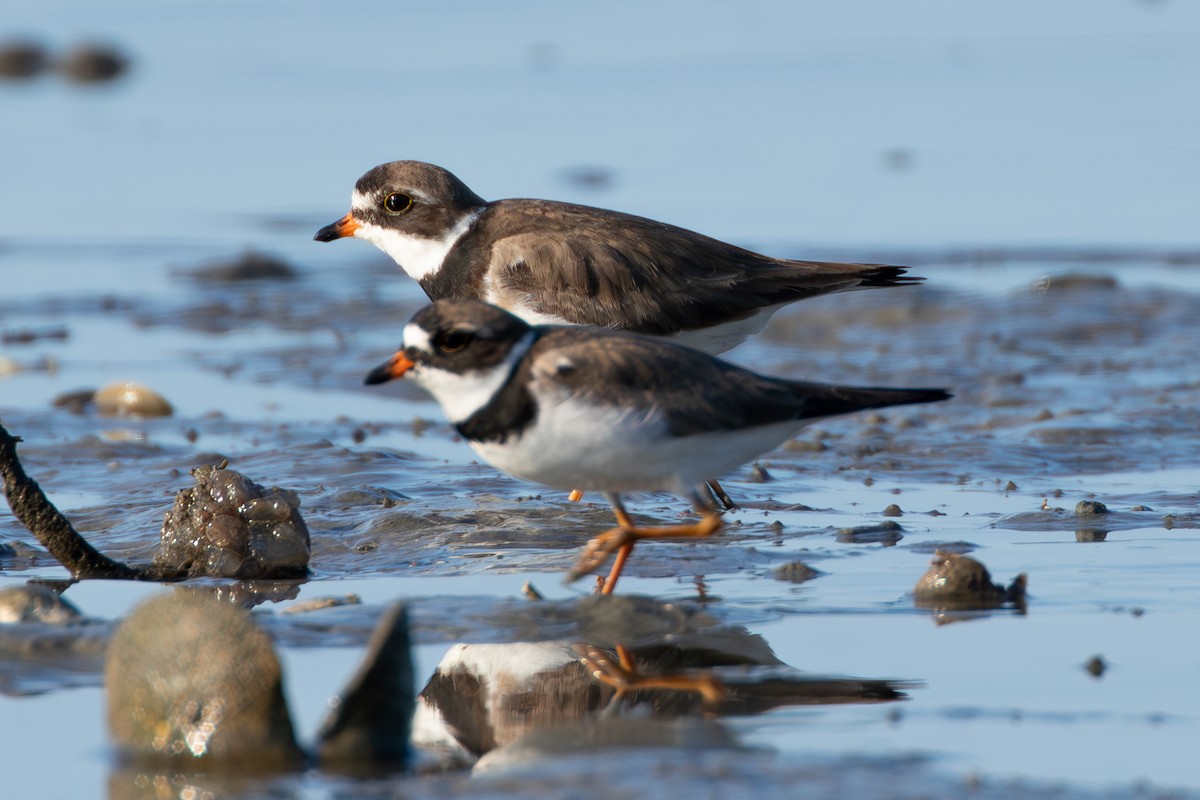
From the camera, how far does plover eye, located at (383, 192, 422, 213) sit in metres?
7.16

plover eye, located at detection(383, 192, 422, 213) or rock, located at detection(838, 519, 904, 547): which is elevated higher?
plover eye, located at detection(383, 192, 422, 213)

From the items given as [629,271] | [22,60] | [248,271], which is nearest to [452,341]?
[629,271]

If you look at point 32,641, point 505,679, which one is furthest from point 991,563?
point 32,641

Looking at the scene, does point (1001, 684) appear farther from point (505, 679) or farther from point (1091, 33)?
point (1091, 33)

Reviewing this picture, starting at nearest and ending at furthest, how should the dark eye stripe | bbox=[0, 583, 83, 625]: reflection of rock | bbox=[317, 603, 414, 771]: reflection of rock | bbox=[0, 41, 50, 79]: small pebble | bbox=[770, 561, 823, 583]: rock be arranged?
bbox=[317, 603, 414, 771]: reflection of rock, bbox=[0, 583, 83, 625]: reflection of rock, bbox=[770, 561, 823, 583]: rock, the dark eye stripe, bbox=[0, 41, 50, 79]: small pebble

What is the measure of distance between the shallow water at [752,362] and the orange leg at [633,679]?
23cm

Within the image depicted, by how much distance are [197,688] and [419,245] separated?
135 inches

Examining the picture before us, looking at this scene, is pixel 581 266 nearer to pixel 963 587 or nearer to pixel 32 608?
pixel 963 587

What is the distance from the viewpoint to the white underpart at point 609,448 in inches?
190

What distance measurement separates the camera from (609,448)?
484cm

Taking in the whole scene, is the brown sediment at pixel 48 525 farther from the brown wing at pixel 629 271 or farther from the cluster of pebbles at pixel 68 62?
the cluster of pebbles at pixel 68 62

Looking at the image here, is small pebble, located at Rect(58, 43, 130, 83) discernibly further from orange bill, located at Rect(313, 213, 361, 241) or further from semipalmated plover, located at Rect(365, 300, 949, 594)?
semipalmated plover, located at Rect(365, 300, 949, 594)

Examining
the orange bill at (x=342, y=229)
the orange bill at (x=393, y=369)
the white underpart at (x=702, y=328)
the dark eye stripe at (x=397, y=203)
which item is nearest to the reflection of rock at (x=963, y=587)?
the orange bill at (x=393, y=369)

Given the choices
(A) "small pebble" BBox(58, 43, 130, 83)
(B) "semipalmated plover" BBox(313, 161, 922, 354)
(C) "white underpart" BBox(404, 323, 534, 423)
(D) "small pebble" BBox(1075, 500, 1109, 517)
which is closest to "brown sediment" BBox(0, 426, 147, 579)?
(C) "white underpart" BBox(404, 323, 534, 423)
